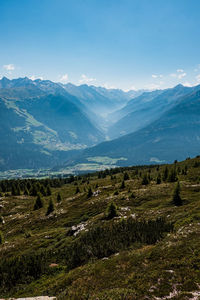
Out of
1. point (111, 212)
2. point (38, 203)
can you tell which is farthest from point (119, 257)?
point (38, 203)

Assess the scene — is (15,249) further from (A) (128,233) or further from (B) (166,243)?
(B) (166,243)

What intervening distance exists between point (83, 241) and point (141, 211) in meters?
17.4

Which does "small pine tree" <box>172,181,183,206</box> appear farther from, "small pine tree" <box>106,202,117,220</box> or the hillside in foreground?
"small pine tree" <box>106,202,117,220</box>

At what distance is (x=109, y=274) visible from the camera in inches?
915

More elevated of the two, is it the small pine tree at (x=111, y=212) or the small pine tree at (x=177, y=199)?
the small pine tree at (x=177, y=199)

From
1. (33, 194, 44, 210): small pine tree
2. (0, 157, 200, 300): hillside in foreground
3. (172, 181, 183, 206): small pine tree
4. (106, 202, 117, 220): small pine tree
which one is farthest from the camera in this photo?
(33, 194, 44, 210): small pine tree

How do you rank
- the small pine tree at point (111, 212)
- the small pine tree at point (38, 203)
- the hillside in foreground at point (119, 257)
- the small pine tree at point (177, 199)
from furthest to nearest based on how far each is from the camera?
the small pine tree at point (38, 203) → the small pine tree at point (111, 212) → the small pine tree at point (177, 199) → the hillside in foreground at point (119, 257)

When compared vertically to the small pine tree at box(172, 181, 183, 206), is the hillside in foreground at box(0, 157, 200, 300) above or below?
below

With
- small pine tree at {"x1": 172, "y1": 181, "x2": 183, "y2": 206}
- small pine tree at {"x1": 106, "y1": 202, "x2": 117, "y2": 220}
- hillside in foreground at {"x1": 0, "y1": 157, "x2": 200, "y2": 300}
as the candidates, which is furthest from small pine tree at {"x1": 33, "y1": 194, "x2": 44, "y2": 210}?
small pine tree at {"x1": 172, "y1": 181, "x2": 183, "y2": 206}

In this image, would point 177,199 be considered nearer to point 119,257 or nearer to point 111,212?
point 111,212

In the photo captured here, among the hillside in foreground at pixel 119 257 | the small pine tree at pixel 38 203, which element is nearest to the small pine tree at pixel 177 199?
the hillside in foreground at pixel 119 257

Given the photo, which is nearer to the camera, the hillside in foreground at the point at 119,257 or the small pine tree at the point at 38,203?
the hillside in foreground at the point at 119,257

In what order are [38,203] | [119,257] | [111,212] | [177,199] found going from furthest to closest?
1. [38,203]
2. [111,212]
3. [177,199]
4. [119,257]

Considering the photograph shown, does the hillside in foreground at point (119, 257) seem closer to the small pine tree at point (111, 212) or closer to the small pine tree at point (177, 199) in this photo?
the small pine tree at point (111, 212)
